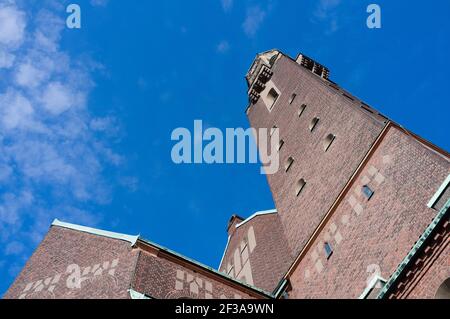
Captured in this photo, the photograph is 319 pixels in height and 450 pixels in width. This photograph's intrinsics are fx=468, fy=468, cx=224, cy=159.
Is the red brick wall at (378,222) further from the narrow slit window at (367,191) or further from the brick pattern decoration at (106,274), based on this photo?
the brick pattern decoration at (106,274)

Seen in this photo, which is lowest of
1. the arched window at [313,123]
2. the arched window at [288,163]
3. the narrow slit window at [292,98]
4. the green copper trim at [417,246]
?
the green copper trim at [417,246]

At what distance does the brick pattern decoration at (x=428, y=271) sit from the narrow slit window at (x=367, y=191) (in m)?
4.60

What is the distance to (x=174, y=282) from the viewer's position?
42.9 ft

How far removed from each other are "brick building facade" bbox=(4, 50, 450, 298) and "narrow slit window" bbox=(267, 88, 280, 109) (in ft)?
25.0

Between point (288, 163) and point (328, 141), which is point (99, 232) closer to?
point (328, 141)

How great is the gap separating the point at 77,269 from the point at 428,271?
355 inches

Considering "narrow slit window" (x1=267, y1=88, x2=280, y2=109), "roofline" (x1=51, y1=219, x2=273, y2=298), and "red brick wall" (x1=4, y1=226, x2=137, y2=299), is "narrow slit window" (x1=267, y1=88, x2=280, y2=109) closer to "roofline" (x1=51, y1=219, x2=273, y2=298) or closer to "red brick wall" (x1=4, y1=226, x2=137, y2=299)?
"roofline" (x1=51, y1=219, x2=273, y2=298)

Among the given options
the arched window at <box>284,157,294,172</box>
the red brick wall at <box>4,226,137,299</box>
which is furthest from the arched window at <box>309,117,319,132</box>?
the red brick wall at <box>4,226,137,299</box>

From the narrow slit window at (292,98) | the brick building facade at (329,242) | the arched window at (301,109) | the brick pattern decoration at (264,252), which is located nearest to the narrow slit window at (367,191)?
the brick building facade at (329,242)

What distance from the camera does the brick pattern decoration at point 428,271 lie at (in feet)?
33.0

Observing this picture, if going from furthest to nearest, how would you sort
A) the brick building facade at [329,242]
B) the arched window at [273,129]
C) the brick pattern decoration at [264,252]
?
the arched window at [273,129] < the brick pattern decoration at [264,252] < the brick building facade at [329,242]

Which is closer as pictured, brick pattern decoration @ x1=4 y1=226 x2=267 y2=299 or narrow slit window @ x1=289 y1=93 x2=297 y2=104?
brick pattern decoration @ x1=4 y1=226 x2=267 y2=299

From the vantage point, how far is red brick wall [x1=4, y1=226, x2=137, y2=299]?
12078mm
